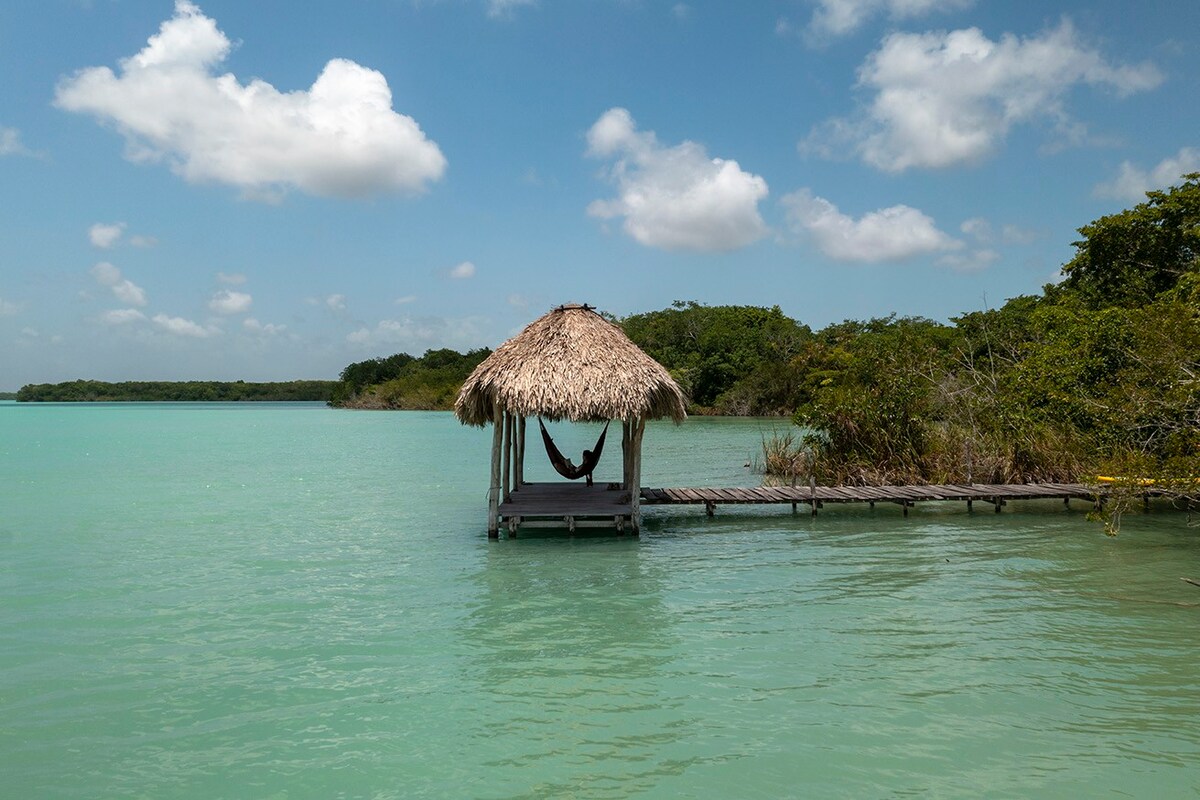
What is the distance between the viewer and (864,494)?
44.1ft

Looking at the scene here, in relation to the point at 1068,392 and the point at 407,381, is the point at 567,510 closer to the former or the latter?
the point at 1068,392

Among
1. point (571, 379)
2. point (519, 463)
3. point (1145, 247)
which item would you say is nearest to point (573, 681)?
point (571, 379)

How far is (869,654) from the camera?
6.43m

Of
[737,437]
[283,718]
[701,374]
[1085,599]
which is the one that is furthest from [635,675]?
[701,374]

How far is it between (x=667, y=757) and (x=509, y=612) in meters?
3.23

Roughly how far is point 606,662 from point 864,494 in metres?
8.21

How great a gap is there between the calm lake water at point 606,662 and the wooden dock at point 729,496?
1.34 ft

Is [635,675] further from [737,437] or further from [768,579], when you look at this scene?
[737,437]

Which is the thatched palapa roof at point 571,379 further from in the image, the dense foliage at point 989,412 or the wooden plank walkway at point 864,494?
the dense foliage at point 989,412

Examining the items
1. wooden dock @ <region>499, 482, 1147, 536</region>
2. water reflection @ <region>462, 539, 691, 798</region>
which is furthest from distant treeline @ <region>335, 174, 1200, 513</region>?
water reflection @ <region>462, 539, 691, 798</region>

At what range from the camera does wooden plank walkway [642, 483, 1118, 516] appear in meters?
13.0

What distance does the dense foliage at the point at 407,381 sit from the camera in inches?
3105

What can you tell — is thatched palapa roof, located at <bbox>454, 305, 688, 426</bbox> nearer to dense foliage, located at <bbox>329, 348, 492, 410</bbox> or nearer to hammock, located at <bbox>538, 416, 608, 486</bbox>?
hammock, located at <bbox>538, 416, 608, 486</bbox>

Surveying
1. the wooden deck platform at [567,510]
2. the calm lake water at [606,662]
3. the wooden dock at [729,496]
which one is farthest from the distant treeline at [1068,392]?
the wooden deck platform at [567,510]
